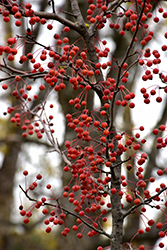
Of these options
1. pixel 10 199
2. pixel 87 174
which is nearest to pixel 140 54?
pixel 87 174

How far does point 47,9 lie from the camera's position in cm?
819

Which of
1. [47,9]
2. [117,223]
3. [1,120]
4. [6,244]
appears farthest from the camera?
[1,120]

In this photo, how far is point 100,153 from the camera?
2.06 meters

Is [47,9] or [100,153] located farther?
[47,9]

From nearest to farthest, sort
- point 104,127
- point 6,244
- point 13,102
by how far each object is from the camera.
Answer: point 104,127 < point 6,244 < point 13,102

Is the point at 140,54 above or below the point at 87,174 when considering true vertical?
above

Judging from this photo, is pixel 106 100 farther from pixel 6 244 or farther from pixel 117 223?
pixel 6 244

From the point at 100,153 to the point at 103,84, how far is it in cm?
58

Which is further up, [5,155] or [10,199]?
[5,155]

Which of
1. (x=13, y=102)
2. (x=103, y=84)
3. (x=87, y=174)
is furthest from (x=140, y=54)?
(x=13, y=102)

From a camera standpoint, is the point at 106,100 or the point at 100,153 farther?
the point at 106,100

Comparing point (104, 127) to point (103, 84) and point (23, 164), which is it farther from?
point (23, 164)

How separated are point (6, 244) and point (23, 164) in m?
3.49

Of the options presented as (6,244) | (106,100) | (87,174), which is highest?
(106,100)
